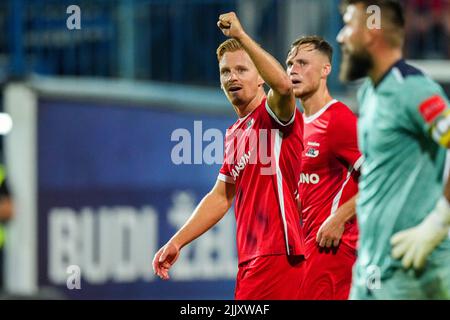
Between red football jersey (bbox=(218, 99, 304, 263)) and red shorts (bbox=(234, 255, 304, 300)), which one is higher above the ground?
red football jersey (bbox=(218, 99, 304, 263))

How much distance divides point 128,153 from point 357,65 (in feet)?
14.7

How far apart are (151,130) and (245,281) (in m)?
3.77

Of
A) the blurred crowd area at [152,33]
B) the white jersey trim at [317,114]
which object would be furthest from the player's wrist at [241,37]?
the blurred crowd area at [152,33]

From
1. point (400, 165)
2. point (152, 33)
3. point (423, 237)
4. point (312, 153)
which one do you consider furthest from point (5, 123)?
point (423, 237)

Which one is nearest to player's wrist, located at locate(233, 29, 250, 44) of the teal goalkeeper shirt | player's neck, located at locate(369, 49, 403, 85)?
player's neck, located at locate(369, 49, 403, 85)

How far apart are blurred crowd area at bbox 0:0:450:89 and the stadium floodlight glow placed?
1.07 ft

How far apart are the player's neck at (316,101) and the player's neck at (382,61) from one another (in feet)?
4.66

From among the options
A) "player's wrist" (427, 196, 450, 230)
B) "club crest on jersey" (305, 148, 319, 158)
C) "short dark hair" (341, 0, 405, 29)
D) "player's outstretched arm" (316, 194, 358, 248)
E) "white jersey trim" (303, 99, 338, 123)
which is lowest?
"player's outstretched arm" (316, 194, 358, 248)

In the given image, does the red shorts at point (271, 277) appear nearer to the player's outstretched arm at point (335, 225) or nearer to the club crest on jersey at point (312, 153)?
the player's outstretched arm at point (335, 225)

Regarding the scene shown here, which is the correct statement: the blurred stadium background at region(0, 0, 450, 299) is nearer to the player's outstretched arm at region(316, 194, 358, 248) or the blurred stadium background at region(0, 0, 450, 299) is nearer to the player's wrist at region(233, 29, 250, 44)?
the player's outstretched arm at region(316, 194, 358, 248)

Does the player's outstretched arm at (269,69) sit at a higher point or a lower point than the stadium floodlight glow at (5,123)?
higher

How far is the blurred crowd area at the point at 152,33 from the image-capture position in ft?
30.7

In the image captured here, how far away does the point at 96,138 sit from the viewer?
945 cm

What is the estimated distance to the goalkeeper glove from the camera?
4.83 metres
